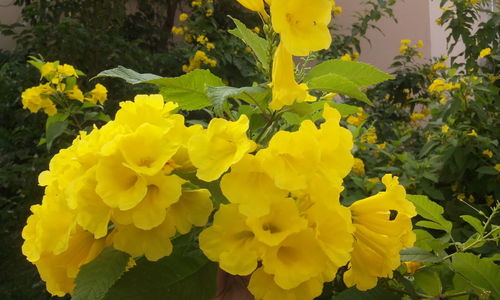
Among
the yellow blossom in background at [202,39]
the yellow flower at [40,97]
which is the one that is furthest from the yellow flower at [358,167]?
the yellow blossom in background at [202,39]

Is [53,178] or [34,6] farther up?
[53,178]

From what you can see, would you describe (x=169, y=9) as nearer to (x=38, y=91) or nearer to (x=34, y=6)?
(x=34, y=6)

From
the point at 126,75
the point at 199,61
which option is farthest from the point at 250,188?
the point at 199,61

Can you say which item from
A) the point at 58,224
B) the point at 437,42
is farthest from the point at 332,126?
the point at 437,42

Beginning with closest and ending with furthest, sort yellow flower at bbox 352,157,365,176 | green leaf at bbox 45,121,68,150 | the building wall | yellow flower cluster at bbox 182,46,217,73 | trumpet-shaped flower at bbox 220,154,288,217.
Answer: trumpet-shaped flower at bbox 220,154,288,217 → green leaf at bbox 45,121,68,150 → yellow flower at bbox 352,157,365,176 → yellow flower cluster at bbox 182,46,217,73 → the building wall

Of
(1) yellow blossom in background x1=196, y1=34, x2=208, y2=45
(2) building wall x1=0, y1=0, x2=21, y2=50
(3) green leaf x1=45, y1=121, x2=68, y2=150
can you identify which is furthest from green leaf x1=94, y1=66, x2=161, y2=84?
(2) building wall x1=0, y1=0, x2=21, y2=50

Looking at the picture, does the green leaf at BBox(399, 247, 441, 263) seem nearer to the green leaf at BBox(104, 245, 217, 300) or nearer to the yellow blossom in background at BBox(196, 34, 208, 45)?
the green leaf at BBox(104, 245, 217, 300)

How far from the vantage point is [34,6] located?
3.30m

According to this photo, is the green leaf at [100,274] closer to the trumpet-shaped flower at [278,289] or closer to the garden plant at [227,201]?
the garden plant at [227,201]

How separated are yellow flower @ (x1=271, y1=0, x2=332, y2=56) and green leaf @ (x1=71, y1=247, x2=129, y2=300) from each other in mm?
232

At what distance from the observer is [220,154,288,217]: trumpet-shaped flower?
374 millimetres

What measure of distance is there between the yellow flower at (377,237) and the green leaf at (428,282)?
0.19 metres

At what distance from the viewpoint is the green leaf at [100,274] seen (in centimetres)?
39

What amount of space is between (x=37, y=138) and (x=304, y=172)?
2.67 metres
